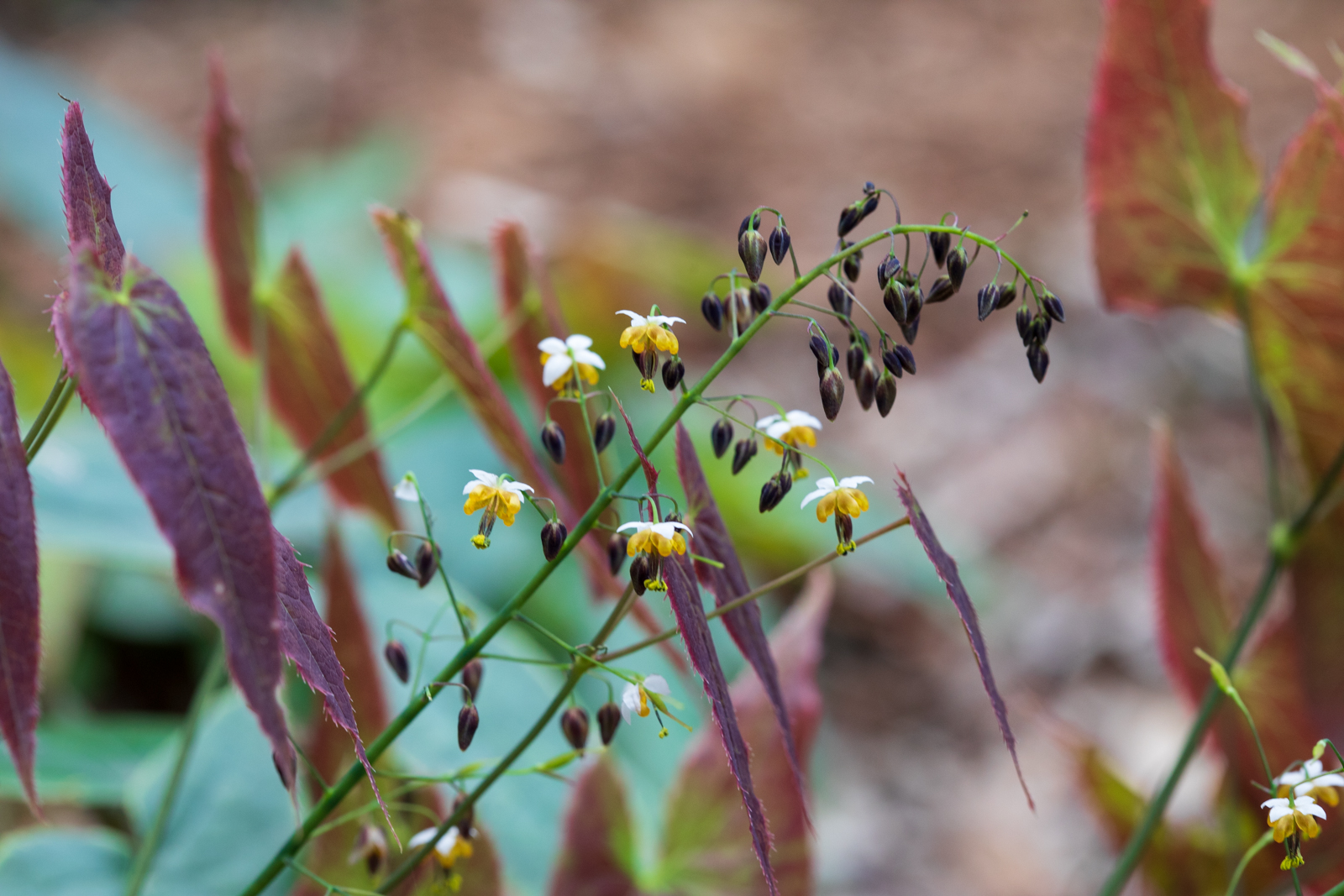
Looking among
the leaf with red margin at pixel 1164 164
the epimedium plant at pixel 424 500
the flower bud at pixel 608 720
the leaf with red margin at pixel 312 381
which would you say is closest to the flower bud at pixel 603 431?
the epimedium plant at pixel 424 500

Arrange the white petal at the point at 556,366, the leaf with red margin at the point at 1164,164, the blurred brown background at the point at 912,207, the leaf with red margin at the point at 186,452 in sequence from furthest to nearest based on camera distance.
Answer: the blurred brown background at the point at 912,207, the leaf with red margin at the point at 1164,164, the white petal at the point at 556,366, the leaf with red margin at the point at 186,452

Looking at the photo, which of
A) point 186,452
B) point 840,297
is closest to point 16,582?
point 186,452

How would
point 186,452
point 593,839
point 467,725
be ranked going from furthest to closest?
point 593,839, point 467,725, point 186,452

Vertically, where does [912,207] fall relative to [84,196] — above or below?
above

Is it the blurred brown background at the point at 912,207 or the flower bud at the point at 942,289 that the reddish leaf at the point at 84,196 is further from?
the blurred brown background at the point at 912,207

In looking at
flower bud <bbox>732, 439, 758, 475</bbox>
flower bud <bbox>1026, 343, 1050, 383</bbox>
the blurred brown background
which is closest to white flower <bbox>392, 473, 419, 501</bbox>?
flower bud <bbox>732, 439, 758, 475</bbox>

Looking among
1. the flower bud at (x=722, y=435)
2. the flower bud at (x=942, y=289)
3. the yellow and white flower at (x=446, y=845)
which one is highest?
the flower bud at (x=942, y=289)

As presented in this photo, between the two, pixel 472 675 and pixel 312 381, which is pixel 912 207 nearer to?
pixel 312 381
